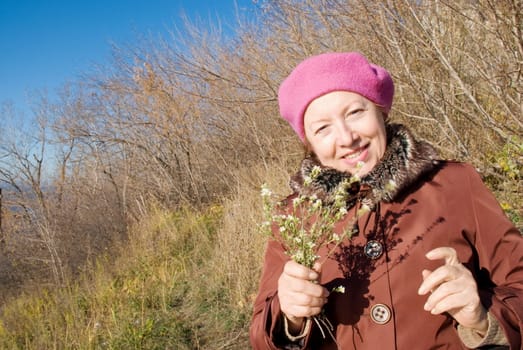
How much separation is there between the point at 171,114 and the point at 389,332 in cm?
936

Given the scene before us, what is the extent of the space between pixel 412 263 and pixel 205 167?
8694mm

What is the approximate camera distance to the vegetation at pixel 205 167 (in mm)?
3182

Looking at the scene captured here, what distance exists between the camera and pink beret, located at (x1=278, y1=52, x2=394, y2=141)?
1.31m

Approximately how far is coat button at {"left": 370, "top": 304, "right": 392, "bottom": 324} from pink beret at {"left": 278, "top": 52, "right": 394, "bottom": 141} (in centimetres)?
70

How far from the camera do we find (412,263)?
3.93 feet

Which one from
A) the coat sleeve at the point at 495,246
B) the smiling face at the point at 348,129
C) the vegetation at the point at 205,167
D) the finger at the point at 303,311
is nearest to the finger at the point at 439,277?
the coat sleeve at the point at 495,246

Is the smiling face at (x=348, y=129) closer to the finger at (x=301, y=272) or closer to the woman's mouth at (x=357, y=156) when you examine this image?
the woman's mouth at (x=357, y=156)

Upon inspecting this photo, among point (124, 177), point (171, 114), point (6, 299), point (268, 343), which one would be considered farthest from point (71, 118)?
point (268, 343)

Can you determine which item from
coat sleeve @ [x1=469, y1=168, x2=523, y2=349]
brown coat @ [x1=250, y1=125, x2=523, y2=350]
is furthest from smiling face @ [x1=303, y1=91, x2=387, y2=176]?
coat sleeve @ [x1=469, y1=168, x2=523, y2=349]

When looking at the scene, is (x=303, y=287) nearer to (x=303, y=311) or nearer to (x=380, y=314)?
(x=303, y=311)

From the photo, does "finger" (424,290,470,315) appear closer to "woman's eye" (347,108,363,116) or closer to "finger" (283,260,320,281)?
"finger" (283,260,320,281)

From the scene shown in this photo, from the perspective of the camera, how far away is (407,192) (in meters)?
1.28

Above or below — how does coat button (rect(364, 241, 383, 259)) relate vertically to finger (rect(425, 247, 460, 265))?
above

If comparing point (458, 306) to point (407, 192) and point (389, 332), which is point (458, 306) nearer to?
point (389, 332)
